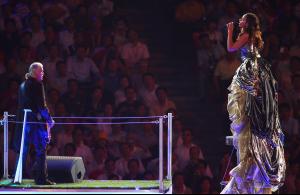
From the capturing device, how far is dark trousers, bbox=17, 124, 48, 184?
30.5 feet

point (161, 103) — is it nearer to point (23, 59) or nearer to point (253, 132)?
point (23, 59)

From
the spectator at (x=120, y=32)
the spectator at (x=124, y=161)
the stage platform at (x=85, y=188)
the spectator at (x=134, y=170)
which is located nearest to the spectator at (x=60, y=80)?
the spectator at (x=120, y=32)

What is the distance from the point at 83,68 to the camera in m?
12.8

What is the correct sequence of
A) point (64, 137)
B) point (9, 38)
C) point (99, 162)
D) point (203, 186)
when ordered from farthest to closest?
point (9, 38)
point (64, 137)
point (99, 162)
point (203, 186)

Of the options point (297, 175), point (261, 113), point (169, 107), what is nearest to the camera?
point (261, 113)

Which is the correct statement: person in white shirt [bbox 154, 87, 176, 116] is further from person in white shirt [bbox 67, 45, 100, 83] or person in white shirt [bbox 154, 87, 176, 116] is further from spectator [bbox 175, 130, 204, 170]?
person in white shirt [bbox 67, 45, 100, 83]

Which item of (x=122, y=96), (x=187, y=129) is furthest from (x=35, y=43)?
(x=187, y=129)

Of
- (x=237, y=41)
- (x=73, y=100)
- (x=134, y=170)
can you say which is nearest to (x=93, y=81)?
(x=73, y=100)

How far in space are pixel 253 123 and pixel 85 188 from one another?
2224 mm

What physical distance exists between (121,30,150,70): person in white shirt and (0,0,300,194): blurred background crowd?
2cm

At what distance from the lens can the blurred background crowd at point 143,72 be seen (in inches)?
466

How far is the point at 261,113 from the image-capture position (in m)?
8.49

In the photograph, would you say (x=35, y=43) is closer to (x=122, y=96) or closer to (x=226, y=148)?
(x=122, y=96)

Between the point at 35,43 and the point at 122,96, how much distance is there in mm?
1831
